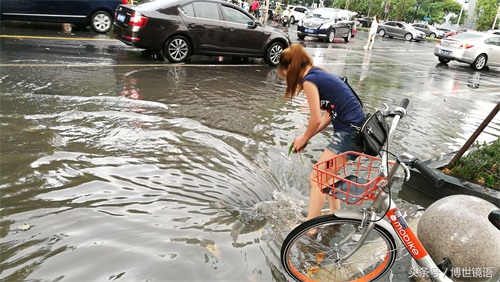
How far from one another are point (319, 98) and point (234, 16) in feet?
26.4

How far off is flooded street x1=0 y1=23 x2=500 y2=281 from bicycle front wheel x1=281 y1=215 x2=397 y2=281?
0.26 m

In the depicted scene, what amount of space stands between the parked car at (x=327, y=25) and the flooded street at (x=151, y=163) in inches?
456

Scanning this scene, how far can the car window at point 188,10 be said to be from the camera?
32.2 ft

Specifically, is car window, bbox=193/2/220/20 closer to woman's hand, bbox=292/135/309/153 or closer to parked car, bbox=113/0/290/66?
parked car, bbox=113/0/290/66

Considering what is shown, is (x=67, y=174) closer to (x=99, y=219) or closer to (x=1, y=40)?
(x=99, y=219)

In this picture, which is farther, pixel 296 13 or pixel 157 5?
pixel 296 13

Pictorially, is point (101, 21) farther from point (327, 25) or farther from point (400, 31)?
point (400, 31)

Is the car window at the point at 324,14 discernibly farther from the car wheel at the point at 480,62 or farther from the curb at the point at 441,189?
the curb at the point at 441,189

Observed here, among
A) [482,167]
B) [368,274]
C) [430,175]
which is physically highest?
[430,175]

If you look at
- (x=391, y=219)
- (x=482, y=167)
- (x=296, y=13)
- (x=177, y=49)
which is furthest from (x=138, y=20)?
(x=296, y=13)

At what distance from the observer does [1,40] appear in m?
9.76

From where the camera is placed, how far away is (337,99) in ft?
10.6

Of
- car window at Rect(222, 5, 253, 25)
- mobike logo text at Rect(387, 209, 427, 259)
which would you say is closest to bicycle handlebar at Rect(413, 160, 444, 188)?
mobike logo text at Rect(387, 209, 427, 259)

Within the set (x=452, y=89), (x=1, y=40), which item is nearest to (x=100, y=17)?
(x=1, y=40)
